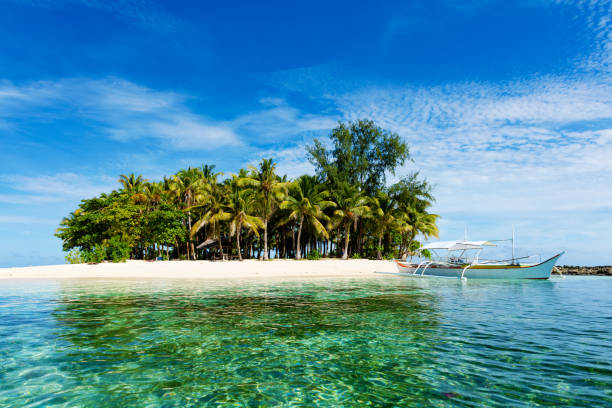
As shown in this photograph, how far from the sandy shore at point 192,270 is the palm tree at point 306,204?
514 cm

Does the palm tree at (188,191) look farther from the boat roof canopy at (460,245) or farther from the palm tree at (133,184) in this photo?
the boat roof canopy at (460,245)

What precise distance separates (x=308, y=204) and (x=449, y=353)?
30.6m

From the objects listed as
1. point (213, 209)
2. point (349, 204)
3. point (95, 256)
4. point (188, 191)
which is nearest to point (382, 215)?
point (349, 204)

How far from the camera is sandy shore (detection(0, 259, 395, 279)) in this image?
2639cm

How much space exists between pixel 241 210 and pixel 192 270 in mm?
8435

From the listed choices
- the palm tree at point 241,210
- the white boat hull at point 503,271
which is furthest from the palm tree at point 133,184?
the white boat hull at point 503,271

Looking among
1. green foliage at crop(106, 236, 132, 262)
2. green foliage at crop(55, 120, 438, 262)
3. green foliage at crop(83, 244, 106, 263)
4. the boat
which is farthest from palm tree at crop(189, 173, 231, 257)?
the boat

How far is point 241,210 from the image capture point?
35.4 m

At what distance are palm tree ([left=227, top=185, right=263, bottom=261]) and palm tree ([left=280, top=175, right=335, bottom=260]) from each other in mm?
3415

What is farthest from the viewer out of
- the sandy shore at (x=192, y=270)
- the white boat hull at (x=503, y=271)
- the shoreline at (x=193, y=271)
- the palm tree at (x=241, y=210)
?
the palm tree at (x=241, y=210)

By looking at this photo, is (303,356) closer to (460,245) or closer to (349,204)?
(460,245)

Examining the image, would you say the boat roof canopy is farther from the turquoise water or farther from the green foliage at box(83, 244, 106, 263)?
the green foliage at box(83, 244, 106, 263)

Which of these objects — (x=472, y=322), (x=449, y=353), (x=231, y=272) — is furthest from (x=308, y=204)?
(x=449, y=353)

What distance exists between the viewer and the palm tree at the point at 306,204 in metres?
37.4
